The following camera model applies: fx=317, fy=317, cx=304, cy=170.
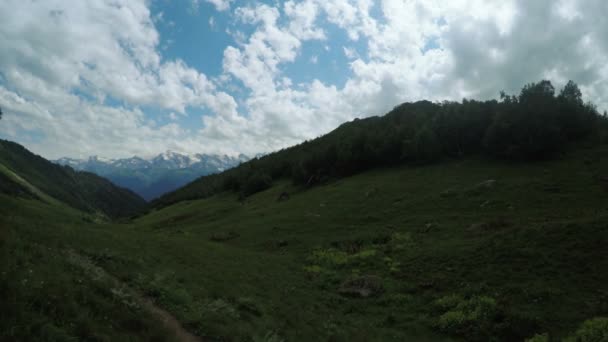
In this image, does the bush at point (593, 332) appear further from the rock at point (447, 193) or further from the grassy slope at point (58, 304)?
the rock at point (447, 193)

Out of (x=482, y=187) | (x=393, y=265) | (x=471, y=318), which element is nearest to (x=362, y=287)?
(x=393, y=265)

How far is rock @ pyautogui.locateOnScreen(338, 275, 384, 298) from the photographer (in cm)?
2108

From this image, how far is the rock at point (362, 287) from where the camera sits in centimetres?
2108

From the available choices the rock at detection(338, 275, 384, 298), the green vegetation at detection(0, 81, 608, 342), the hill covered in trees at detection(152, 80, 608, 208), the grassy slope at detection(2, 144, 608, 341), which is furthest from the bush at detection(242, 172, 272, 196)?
the rock at detection(338, 275, 384, 298)

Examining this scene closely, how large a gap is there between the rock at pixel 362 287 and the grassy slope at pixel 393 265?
1.82ft

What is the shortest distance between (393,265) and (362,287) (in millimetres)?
4758

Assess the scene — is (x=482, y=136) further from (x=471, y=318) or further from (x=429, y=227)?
(x=471, y=318)

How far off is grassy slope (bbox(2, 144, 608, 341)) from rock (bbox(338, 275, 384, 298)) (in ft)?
1.82

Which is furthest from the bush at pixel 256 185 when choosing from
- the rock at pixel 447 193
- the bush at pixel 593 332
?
the bush at pixel 593 332

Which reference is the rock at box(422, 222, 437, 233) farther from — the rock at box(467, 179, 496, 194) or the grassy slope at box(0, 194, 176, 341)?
the grassy slope at box(0, 194, 176, 341)

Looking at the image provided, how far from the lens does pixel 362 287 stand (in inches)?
859

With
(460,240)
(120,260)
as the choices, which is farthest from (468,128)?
(120,260)

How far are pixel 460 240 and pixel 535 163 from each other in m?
38.4

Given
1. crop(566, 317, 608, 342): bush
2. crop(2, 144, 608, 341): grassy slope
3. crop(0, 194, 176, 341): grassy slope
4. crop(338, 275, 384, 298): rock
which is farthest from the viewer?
crop(338, 275, 384, 298): rock
